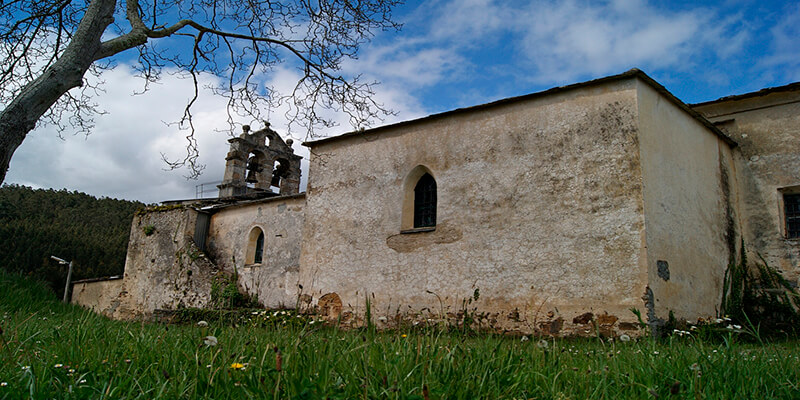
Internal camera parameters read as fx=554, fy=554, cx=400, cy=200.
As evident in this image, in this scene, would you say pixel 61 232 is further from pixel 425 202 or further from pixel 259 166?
pixel 425 202

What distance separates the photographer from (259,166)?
19531 mm

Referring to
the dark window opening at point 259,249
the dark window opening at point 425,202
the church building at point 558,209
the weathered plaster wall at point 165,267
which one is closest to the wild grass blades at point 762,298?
the church building at point 558,209

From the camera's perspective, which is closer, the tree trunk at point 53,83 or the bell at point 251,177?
the tree trunk at point 53,83

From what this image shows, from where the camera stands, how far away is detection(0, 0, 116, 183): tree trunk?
5836 mm

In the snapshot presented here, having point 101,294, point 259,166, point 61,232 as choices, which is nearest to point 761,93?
point 259,166

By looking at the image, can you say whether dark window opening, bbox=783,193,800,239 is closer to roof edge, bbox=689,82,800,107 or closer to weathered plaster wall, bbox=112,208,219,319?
roof edge, bbox=689,82,800,107

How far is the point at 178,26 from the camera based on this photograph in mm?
8453

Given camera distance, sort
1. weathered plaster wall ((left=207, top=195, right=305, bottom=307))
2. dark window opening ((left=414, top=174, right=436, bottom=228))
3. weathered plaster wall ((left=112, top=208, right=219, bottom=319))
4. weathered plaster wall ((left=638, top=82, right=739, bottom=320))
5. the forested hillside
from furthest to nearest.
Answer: the forested hillside → weathered plaster wall ((left=112, top=208, right=219, bottom=319)) → weathered plaster wall ((left=207, top=195, right=305, bottom=307)) → dark window opening ((left=414, top=174, right=436, bottom=228)) → weathered plaster wall ((left=638, top=82, right=739, bottom=320))

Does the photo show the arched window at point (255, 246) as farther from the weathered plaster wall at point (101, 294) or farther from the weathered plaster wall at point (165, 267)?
the weathered plaster wall at point (101, 294)

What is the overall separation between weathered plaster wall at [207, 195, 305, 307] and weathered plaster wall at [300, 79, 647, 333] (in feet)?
6.94

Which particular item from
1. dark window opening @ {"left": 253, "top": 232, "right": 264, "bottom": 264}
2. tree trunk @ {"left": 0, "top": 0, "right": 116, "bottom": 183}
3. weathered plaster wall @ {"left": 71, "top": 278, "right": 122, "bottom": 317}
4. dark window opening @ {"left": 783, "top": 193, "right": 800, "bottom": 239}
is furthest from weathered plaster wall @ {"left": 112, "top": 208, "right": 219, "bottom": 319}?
dark window opening @ {"left": 783, "top": 193, "right": 800, "bottom": 239}

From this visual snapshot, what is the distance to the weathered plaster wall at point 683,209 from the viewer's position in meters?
8.81

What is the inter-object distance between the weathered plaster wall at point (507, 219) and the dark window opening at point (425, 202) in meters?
0.37

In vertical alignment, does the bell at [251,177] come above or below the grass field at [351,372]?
above
